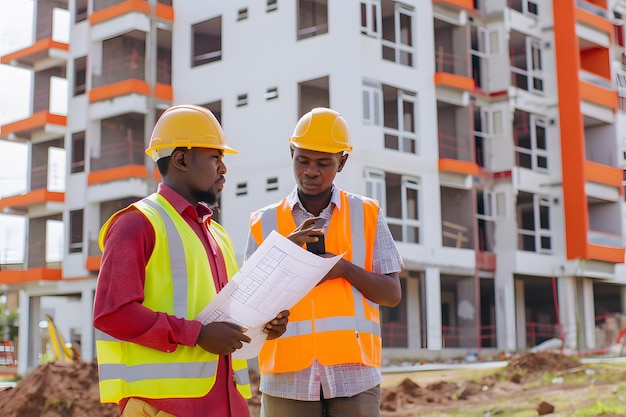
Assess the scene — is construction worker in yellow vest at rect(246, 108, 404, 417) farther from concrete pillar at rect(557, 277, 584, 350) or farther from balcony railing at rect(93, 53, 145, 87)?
balcony railing at rect(93, 53, 145, 87)

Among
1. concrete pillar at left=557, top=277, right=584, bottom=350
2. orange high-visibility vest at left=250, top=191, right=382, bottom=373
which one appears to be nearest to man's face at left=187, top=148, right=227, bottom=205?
orange high-visibility vest at left=250, top=191, right=382, bottom=373

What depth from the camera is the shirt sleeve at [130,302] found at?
7.73 ft

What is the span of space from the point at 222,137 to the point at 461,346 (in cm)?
2013

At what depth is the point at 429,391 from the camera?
39.7 feet

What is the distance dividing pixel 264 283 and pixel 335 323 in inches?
30.0

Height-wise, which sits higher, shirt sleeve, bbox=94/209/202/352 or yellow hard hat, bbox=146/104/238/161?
yellow hard hat, bbox=146/104/238/161

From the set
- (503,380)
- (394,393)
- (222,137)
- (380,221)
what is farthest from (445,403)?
(222,137)

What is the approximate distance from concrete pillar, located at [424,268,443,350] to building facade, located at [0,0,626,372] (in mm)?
39

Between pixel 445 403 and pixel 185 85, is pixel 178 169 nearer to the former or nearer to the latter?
pixel 445 403

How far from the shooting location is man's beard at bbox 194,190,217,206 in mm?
2723

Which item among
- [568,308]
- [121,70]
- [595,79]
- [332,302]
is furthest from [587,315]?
[332,302]

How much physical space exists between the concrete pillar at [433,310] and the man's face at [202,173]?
1835 centimetres

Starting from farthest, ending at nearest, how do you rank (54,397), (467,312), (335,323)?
(467,312) < (54,397) < (335,323)

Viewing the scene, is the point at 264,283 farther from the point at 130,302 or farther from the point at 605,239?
the point at 605,239
